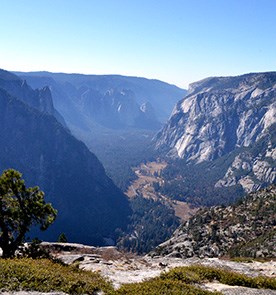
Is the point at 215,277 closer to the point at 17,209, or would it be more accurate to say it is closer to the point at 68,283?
the point at 68,283

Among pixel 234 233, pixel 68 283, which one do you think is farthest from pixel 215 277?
pixel 234 233

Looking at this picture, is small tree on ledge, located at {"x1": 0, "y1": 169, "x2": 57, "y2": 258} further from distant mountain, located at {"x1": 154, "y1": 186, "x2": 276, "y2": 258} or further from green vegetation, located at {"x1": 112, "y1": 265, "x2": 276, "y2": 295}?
distant mountain, located at {"x1": 154, "y1": 186, "x2": 276, "y2": 258}

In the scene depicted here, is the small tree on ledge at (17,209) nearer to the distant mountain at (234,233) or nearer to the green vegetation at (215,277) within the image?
the green vegetation at (215,277)

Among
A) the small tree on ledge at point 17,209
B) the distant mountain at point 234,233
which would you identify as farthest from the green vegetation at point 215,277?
the distant mountain at point 234,233

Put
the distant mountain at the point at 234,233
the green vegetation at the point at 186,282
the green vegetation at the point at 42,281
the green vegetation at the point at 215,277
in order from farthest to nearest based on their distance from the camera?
the distant mountain at the point at 234,233
the green vegetation at the point at 215,277
the green vegetation at the point at 186,282
the green vegetation at the point at 42,281

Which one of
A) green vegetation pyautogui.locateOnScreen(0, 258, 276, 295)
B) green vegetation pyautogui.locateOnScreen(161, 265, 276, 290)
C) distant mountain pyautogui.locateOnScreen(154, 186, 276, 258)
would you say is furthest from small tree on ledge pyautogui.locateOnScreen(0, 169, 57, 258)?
distant mountain pyautogui.locateOnScreen(154, 186, 276, 258)

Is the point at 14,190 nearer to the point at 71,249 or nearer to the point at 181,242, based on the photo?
the point at 71,249

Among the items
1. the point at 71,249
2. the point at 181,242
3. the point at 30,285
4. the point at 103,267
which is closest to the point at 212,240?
the point at 181,242
